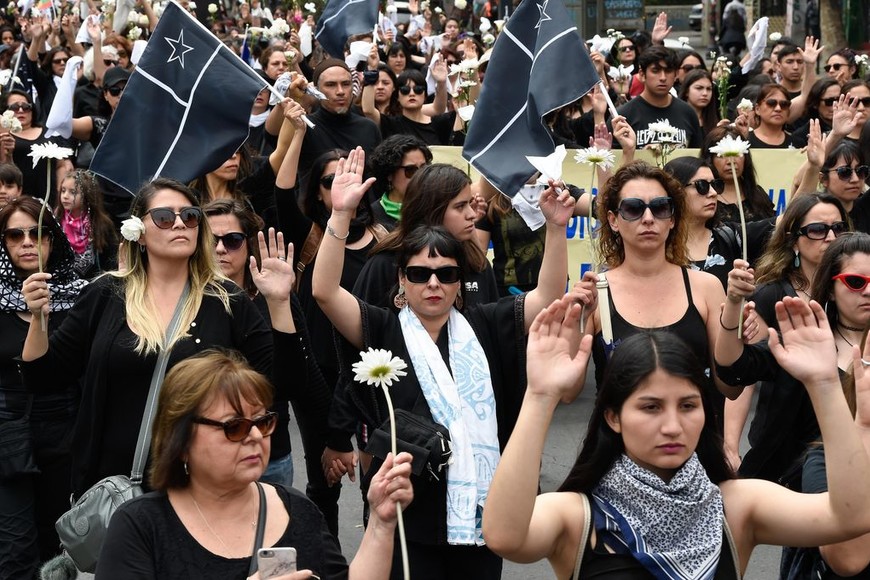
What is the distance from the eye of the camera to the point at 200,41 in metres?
7.03

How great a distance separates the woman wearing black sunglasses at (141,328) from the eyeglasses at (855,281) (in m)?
2.04

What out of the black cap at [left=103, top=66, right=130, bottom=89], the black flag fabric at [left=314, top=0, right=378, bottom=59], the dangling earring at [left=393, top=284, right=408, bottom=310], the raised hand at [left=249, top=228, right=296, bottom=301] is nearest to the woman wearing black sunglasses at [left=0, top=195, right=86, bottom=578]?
the raised hand at [left=249, top=228, right=296, bottom=301]

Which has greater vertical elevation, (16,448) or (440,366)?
(440,366)

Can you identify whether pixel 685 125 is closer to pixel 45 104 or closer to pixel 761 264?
pixel 761 264

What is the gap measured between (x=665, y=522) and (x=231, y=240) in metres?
3.12

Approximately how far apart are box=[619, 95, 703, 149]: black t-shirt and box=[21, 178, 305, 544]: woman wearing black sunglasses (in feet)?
19.1

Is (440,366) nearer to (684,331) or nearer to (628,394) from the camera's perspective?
(684,331)

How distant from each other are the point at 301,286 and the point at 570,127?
5.09m

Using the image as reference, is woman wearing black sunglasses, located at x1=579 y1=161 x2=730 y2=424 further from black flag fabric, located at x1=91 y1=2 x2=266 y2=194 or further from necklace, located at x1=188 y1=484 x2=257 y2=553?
black flag fabric, located at x1=91 y1=2 x2=266 y2=194

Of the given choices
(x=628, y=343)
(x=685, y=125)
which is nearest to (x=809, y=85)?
(x=685, y=125)

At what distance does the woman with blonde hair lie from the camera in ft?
15.3

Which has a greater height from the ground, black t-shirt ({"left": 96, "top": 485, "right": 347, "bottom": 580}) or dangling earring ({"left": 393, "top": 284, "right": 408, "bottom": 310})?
dangling earring ({"left": 393, "top": 284, "right": 408, "bottom": 310})

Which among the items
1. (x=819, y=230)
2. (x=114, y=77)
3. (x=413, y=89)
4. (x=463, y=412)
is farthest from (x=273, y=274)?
(x=114, y=77)

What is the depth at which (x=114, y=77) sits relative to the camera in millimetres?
11523
